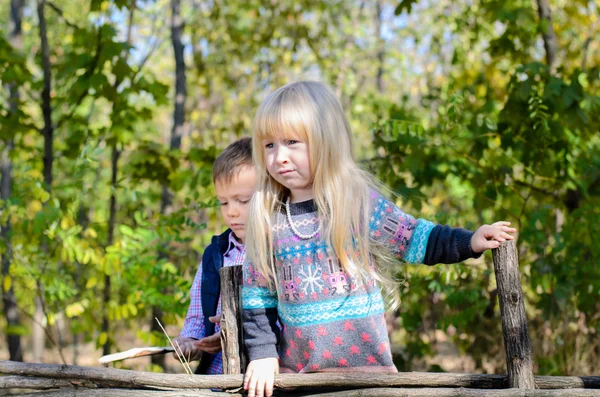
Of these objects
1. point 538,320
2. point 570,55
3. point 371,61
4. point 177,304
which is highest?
point 371,61

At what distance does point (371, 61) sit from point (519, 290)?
873 centimetres

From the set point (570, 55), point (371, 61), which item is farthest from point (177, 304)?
point (371, 61)

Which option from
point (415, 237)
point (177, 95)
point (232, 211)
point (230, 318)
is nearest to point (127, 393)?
point (230, 318)

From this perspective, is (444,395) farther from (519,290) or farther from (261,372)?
(261,372)

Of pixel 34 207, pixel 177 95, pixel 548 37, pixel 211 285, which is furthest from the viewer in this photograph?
pixel 34 207

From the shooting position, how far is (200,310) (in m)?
2.70

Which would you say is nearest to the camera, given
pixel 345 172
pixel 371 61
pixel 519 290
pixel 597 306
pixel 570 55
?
pixel 519 290

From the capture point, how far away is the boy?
260cm

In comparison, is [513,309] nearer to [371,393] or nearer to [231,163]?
[371,393]

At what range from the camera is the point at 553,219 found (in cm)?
475

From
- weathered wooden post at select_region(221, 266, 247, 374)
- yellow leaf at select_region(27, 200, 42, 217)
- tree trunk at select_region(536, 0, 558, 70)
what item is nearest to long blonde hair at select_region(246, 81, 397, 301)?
weathered wooden post at select_region(221, 266, 247, 374)

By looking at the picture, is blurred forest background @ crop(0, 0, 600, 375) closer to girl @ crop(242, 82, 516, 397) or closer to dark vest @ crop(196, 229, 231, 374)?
dark vest @ crop(196, 229, 231, 374)

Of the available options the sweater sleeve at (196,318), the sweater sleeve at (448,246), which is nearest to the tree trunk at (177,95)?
the sweater sleeve at (196,318)

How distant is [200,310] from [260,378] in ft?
1.86
